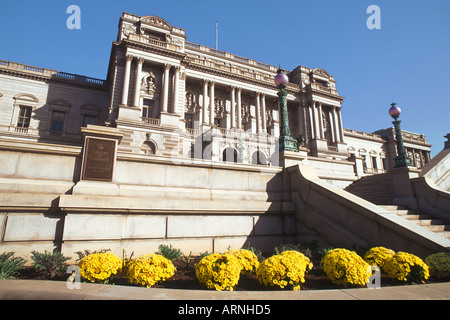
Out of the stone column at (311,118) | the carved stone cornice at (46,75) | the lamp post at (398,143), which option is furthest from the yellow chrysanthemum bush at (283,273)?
the stone column at (311,118)

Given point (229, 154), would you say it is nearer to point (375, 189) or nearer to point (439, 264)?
point (375, 189)

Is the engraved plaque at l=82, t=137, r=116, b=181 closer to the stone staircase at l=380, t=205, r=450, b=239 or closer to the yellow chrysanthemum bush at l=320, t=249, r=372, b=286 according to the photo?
the yellow chrysanthemum bush at l=320, t=249, r=372, b=286

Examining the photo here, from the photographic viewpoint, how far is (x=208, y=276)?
4309 mm

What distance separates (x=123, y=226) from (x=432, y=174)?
595 inches

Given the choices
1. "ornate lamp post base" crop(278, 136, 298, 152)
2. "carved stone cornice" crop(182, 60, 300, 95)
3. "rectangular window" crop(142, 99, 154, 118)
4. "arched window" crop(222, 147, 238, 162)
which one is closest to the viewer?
"ornate lamp post base" crop(278, 136, 298, 152)

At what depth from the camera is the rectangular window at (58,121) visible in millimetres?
33750

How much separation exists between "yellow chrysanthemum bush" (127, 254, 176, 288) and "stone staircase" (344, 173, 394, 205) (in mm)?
11634

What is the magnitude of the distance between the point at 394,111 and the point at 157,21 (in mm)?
34074

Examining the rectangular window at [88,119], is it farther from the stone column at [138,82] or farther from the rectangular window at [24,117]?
the stone column at [138,82]

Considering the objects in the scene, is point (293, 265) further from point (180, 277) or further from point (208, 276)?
point (180, 277)

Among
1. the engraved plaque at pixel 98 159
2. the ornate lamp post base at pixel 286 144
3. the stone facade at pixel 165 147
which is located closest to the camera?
the stone facade at pixel 165 147

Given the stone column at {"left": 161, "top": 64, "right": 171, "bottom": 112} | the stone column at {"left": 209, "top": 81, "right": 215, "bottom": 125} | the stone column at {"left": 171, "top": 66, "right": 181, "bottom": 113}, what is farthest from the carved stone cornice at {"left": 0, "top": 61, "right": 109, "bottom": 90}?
the stone column at {"left": 209, "top": 81, "right": 215, "bottom": 125}

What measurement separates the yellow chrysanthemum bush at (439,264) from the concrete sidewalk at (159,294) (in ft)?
4.14

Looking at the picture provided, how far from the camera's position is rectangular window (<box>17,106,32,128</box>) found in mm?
31969
